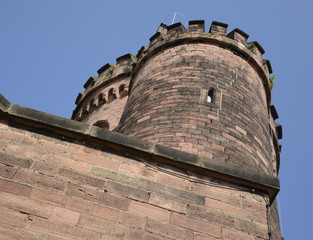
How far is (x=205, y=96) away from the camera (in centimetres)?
691

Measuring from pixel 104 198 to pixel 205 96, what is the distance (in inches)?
140

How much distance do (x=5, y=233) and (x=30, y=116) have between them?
52.8 inches

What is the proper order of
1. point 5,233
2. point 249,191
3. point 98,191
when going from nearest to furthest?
point 5,233
point 98,191
point 249,191

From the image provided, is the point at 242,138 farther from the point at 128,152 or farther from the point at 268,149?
the point at 128,152

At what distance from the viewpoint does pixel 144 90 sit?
7.64m

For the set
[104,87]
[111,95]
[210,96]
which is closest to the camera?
[210,96]

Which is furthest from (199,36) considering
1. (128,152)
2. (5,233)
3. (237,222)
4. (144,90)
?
(5,233)

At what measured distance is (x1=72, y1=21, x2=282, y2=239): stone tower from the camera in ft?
20.0

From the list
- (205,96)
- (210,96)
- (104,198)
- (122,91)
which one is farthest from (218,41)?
(122,91)

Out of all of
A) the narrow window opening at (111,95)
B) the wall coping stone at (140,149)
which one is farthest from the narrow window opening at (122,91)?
the wall coping stone at (140,149)

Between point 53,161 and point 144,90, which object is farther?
point 144,90

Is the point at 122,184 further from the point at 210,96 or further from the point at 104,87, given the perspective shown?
the point at 104,87

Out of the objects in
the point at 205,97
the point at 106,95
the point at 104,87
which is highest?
the point at 104,87

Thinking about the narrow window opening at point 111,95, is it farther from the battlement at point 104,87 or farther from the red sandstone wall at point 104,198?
the red sandstone wall at point 104,198
